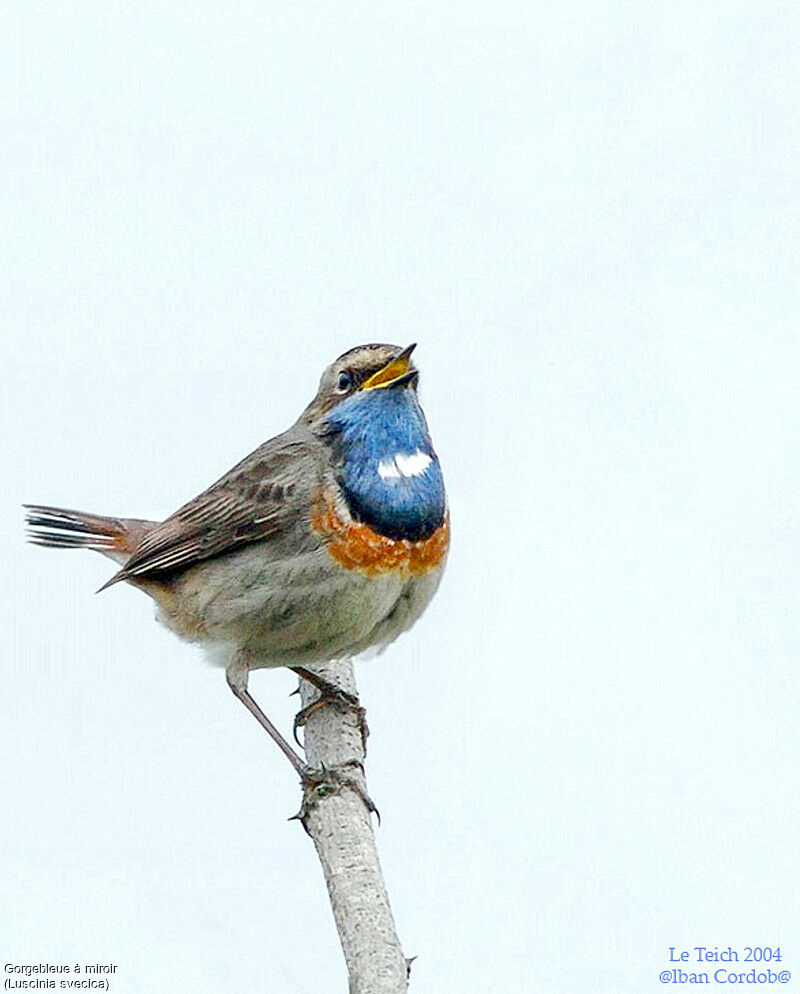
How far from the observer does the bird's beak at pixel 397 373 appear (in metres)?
7.79

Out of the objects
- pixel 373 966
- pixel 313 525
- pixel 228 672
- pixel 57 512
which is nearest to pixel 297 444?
pixel 313 525

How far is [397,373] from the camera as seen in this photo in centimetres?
781

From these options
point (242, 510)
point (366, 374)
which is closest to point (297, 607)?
point (242, 510)

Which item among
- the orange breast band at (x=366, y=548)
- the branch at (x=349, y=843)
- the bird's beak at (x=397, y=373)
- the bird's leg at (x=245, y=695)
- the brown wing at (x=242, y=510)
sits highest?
the bird's beak at (x=397, y=373)

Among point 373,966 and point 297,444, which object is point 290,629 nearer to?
point 297,444

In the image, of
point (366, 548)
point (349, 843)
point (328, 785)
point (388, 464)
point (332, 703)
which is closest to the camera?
point (349, 843)

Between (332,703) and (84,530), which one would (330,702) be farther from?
(84,530)

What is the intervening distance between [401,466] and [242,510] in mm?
698

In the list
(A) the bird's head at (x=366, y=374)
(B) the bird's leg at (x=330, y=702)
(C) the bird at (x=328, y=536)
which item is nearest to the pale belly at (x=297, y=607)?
(C) the bird at (x=328, y=536)

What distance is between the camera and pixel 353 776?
7715 millimetres

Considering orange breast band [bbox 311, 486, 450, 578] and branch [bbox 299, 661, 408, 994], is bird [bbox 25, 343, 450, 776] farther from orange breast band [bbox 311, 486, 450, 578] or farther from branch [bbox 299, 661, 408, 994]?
branch [bbox 299, 661, 408, 994]

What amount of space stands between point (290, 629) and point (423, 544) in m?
0.63

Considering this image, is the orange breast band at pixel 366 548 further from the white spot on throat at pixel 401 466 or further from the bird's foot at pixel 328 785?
the bird's foot at pixel 328 785

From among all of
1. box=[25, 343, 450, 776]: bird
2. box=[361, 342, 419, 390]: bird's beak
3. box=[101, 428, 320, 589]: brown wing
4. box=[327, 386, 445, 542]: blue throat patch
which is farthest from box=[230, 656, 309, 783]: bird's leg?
box=[361, 342, 419, 390]: bird's beak
